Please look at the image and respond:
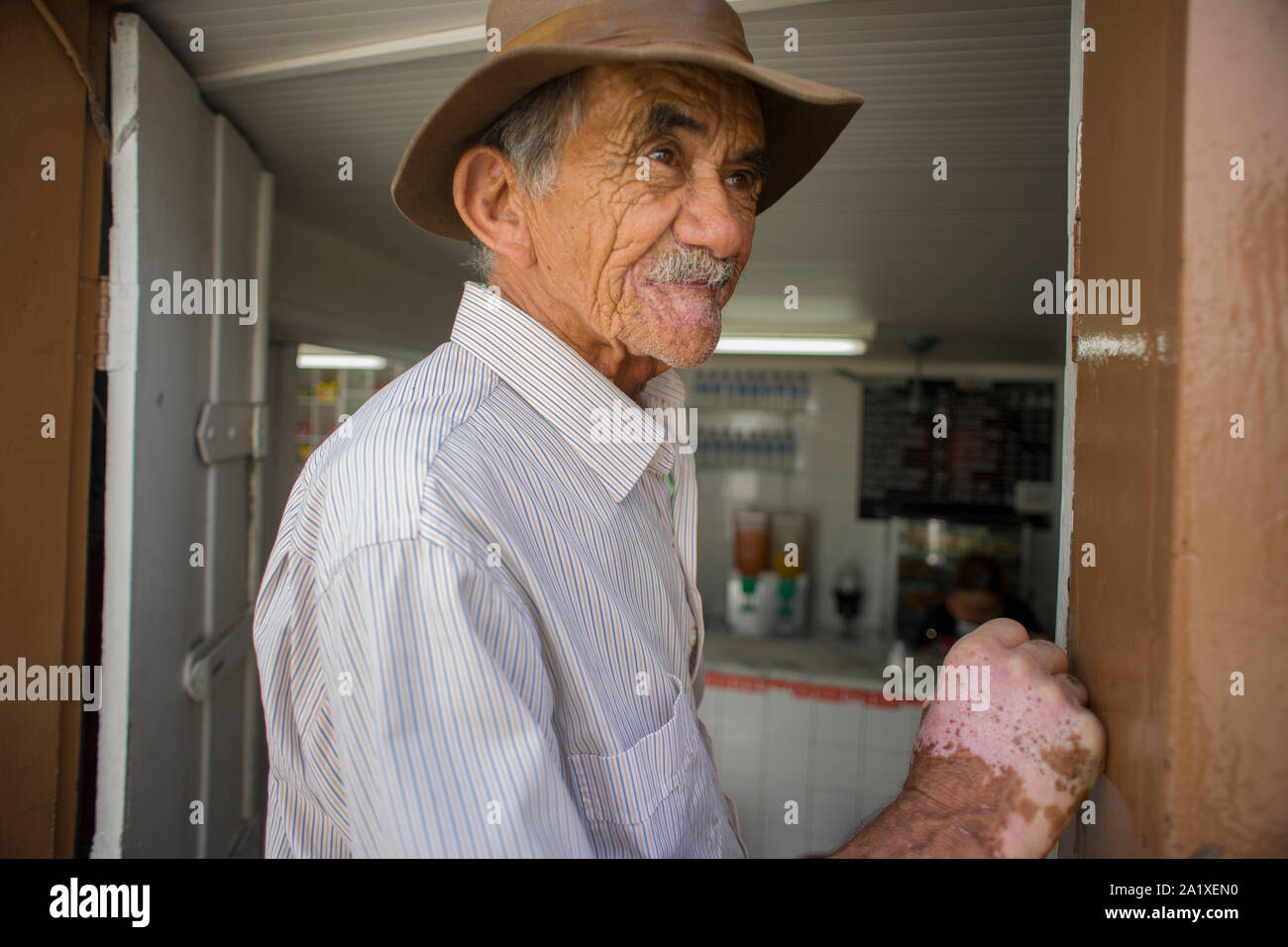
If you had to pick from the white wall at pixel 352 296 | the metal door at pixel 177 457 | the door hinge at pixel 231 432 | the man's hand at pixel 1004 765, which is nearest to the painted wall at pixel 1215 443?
Result: the man's hand at pixel 1004 765

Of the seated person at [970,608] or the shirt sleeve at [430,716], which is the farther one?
the seated person at [970,608]

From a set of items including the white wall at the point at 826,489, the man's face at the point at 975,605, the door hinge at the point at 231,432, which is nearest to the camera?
the door hinge at the point at 231,432

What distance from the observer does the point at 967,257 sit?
9.63 ft

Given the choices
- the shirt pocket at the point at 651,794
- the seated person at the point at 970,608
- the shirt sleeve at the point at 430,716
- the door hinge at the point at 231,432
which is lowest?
the seated person at the point at 970,608

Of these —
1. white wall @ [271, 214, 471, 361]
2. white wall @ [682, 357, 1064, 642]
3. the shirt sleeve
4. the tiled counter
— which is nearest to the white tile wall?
the tiled counter

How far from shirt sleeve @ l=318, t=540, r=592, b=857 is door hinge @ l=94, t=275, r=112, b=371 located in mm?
1070

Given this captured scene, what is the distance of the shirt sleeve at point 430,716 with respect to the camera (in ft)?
2.05

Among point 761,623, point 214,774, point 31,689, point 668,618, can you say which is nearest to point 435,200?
point 668,618

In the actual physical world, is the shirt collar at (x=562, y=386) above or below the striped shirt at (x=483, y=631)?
above

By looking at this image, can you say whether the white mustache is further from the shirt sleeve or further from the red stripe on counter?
the red stripe on counter

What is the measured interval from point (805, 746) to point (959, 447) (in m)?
2.87

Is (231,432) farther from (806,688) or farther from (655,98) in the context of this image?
(806,688)

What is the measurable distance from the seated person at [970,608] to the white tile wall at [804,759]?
60 cm

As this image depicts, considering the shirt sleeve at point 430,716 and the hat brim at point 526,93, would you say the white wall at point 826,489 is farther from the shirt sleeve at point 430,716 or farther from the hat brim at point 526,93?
the shirt sleeve at point 430,716
